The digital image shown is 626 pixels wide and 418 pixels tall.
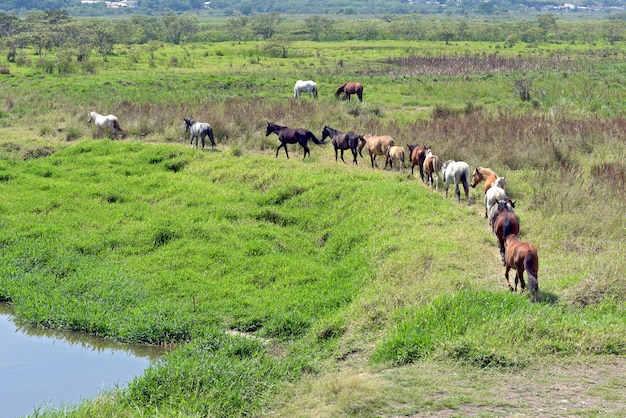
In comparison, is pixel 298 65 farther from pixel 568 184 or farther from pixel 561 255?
pixel 561 255

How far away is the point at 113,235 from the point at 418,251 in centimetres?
576

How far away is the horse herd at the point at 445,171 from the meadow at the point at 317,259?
0.38 metres

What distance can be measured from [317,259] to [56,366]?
15.7ft

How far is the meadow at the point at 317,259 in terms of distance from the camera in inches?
294

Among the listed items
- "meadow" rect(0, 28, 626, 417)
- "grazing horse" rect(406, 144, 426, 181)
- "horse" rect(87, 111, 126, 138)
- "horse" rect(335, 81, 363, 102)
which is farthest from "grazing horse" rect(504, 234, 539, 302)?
"horse" rect(335, 81, 363, 102)

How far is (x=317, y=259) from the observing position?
1275cm

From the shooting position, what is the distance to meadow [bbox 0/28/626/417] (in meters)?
7.47

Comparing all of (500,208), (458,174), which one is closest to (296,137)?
(458,174)

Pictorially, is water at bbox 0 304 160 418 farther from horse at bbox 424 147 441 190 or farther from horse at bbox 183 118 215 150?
horse at bbox 183 118 215 150

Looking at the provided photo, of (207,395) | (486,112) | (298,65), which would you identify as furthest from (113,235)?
(298,65)

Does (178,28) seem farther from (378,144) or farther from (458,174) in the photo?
(458,174)

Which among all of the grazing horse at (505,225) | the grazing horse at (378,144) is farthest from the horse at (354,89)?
the grazing horse at (505,225)

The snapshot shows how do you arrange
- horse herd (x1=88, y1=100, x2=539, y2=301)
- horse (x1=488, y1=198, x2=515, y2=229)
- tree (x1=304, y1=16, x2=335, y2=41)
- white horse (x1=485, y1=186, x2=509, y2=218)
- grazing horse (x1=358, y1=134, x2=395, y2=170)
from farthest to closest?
tree (x1=304, y1=16, x2=335, y2=41) < grazing horse (x1=358, y1=134, x2=395, y2=170) < white horse (x1=485, y1=186, x2=509, y2=218) < horse (x1=488, y1=198, x2=515, y2=229) < horse herd (x1=88, y1=100, x2=539, y2=301)

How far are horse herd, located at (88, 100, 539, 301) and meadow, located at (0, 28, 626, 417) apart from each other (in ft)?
1.25
